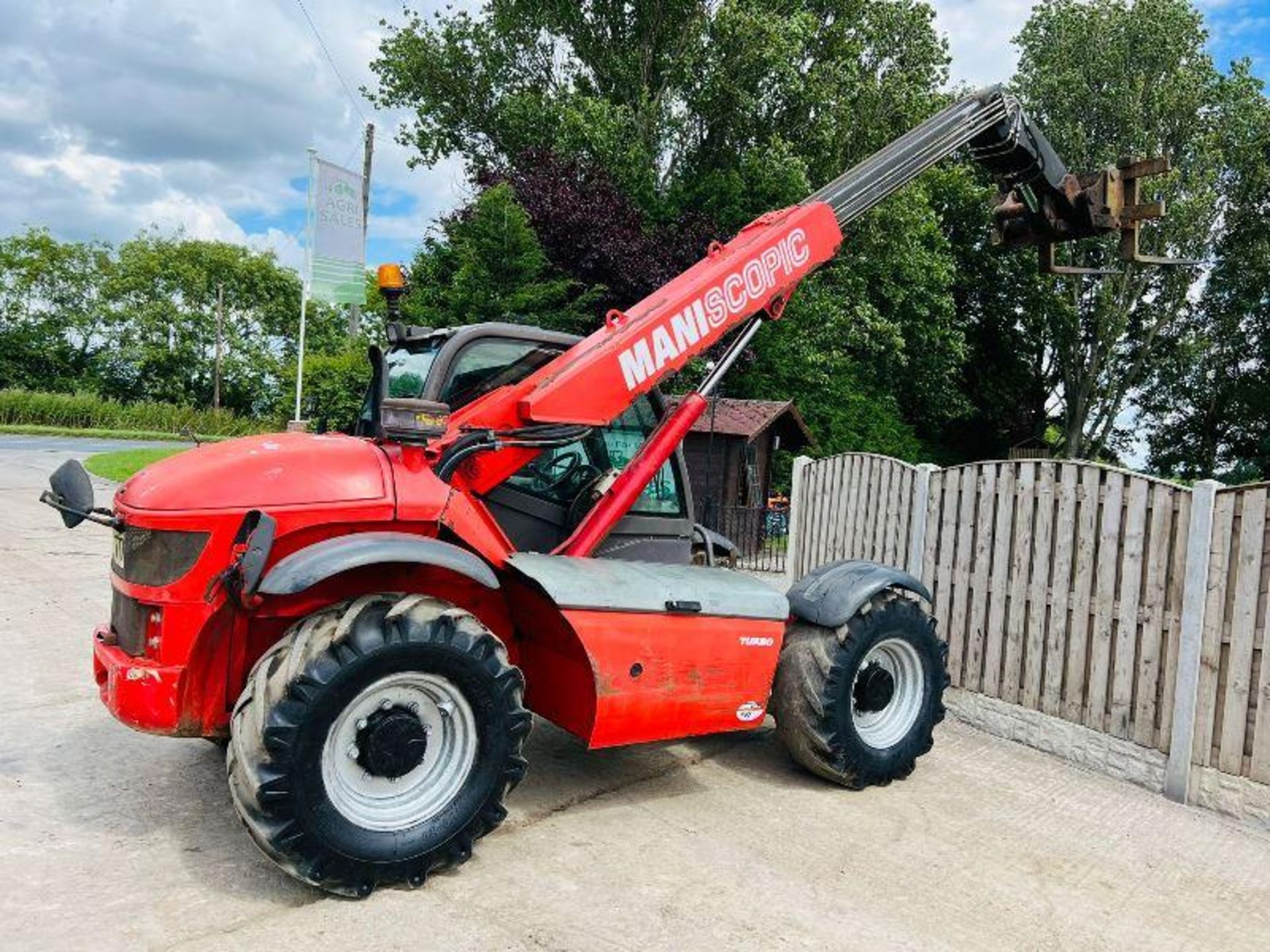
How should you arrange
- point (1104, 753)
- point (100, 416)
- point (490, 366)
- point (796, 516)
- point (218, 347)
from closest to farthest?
point (490, 366)
point (1104, 753)
point (796, 516)
point (100, 416)
point (218, 347)

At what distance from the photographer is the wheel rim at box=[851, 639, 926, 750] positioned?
4.79 m

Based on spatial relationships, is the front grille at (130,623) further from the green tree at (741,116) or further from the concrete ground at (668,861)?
the green tree at (741,116)

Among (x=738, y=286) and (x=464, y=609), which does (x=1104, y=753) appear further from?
(x=464, y=609)

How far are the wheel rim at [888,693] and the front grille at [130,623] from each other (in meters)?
3.21

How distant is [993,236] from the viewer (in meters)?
6.37

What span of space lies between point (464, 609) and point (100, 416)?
4185 cm

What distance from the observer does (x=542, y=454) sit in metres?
4.64

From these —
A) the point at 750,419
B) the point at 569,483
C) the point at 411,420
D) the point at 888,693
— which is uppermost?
the point at 750,419

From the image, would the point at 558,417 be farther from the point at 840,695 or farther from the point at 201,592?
the point at 840,695

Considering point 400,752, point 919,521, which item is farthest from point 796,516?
point 400,752

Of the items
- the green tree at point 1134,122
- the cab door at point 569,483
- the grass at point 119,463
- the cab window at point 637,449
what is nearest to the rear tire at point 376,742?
the cab door at point 569,483

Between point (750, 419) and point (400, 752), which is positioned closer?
point (400, 752)

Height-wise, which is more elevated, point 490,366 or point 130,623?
point 490,366

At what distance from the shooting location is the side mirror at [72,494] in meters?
3.87
